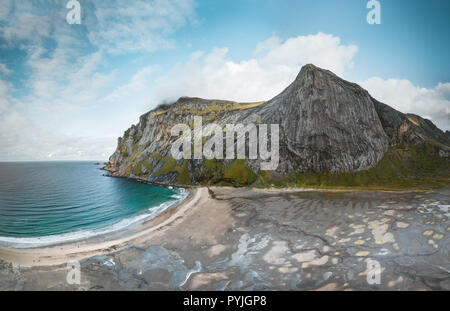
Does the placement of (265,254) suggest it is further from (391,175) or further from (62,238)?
(391,175)

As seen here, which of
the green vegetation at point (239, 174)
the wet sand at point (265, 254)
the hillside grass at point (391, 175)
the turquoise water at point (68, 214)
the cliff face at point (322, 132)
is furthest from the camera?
→ the green vegetation at point (239, 174)

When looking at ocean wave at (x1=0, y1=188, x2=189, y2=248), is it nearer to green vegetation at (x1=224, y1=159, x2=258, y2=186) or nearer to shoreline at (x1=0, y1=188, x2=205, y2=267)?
shoreline at (x1=0, y1=188, x2=205, y2=267)

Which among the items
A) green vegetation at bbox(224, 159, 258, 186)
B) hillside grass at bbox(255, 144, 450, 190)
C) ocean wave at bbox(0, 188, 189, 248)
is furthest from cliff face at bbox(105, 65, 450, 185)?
ocean wave at bbox(0, 188, 189, 248)

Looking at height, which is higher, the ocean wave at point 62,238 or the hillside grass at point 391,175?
the hillside grass at point 391,175

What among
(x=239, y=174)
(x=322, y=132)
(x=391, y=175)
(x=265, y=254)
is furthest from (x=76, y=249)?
(x=391, y=175)

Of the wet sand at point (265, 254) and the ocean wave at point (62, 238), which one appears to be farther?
the ocean wave at point (62, 238)

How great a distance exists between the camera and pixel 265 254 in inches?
688

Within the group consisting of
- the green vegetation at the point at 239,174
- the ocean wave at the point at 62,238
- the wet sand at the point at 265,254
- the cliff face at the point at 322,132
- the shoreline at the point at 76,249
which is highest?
the cliff face at the point at 322,132

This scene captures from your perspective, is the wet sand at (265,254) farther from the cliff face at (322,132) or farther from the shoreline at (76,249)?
the cliff face at (322,132)

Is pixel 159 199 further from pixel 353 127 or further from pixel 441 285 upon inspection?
pixel 353 127

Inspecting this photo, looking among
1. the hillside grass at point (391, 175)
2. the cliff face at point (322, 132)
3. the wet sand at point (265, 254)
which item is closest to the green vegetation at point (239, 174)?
the cliff face at point (322, 132)

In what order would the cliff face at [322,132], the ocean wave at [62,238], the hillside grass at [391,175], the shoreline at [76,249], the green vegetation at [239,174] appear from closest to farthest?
1. the shoreline at [76,249]
2. the ocean wave at [62,238]
3. the hillside grass at [391,175]
4. the cliff face at [322,132]
5. the green vegetation at [239,174]

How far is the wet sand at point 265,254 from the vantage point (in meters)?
13.1
